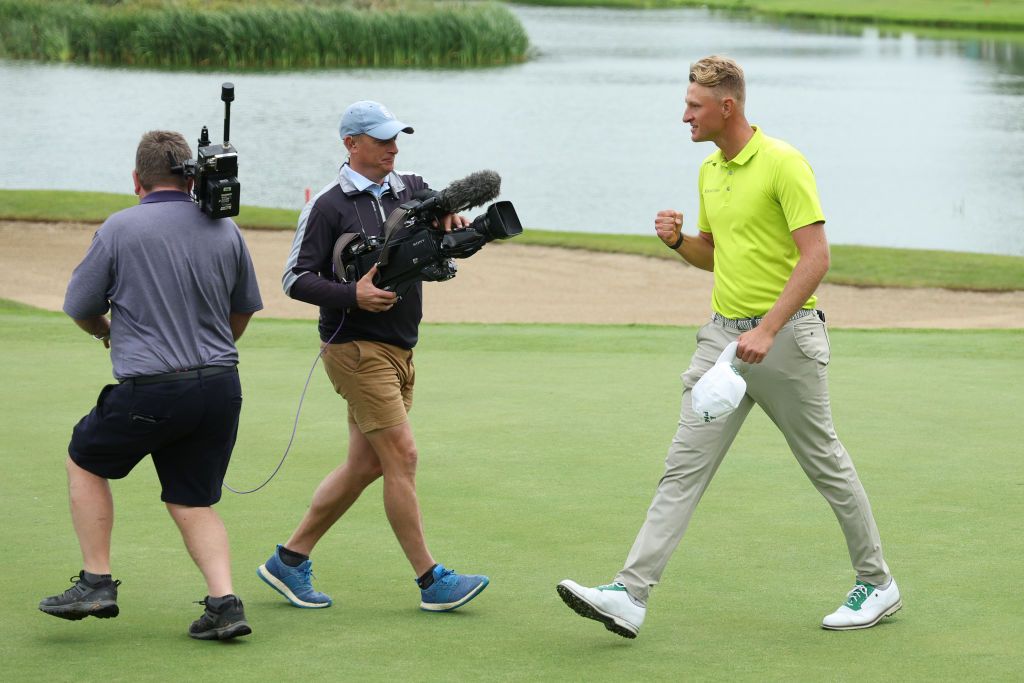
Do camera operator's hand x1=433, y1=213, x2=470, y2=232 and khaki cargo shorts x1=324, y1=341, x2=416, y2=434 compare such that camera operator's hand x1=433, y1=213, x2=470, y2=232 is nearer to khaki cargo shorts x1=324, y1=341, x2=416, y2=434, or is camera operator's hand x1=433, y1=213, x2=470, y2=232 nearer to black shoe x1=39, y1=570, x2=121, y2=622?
khaki cargo shorts x1=324, y1=341, x2=416, y2=434

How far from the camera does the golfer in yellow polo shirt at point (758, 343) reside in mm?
4641

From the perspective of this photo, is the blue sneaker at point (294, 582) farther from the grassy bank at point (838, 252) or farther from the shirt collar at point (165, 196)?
the grassy bank at point (838, 252)

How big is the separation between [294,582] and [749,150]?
6.85 feet

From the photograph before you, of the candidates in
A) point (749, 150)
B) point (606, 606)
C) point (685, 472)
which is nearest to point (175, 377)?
point (606, 606)

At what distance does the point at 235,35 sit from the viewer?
155ft

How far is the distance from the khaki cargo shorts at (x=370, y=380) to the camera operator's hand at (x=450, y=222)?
0.44m

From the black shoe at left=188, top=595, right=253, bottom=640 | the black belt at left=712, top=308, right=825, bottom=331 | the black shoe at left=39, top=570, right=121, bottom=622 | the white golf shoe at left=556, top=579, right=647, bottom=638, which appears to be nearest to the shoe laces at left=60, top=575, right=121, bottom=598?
the black shoe at left=39, top=570, right=121, bottom=622

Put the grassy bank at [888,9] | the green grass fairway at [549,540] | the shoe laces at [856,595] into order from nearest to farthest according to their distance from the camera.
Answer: the green grass fairway at [549,540] → the shoe laces at [856,595] → the grassy bank at [888,9]

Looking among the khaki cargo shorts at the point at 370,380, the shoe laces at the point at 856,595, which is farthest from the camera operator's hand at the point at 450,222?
the shoe laces at the point at 856,595

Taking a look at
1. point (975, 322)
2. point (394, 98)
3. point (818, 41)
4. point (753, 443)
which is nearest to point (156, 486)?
point (753, 443)

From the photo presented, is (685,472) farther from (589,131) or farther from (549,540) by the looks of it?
(589,131)

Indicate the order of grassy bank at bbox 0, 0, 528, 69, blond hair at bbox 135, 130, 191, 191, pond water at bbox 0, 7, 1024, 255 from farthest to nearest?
grassy bank at bbox 0, 0, 528, 69 → pond water at bbox 0, 7, 1024, 255 → blond hair at bbox 135, 130, 191, 191

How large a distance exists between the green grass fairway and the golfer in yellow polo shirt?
23 centimetres

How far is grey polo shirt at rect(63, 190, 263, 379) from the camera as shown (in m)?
4.52
